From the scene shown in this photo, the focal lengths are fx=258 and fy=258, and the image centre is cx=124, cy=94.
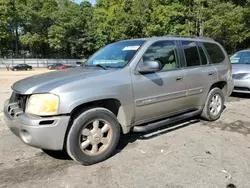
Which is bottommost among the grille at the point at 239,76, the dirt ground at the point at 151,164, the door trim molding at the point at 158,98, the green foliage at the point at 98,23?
the dirt ground at the point at 151,164

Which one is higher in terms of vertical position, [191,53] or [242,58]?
[191,53]

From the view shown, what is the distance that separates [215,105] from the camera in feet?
18.3

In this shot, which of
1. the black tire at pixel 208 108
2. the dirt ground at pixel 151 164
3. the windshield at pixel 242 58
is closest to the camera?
the dirt ground at pixel 151 164

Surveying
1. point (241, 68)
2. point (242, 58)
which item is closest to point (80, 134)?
point (241, 68)

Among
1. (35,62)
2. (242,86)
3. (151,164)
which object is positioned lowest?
(151,164)

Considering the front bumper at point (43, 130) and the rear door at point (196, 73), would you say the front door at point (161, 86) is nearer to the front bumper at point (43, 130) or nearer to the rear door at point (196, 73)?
the rear door at point (196, 73)

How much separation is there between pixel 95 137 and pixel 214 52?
133 inches

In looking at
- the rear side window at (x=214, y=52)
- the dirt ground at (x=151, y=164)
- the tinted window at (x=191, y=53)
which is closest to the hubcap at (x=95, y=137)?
the dirt ground at (x=151, y=164)

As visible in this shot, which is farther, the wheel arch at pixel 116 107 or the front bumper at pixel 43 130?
the wheel arch at pixel 116 107

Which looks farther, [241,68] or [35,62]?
[35,62]

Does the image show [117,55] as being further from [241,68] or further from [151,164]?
[241,68]

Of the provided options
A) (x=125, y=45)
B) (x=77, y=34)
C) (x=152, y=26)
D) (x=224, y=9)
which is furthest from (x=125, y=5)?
(x=125, y=45)

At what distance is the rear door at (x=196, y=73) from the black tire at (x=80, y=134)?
173 cm

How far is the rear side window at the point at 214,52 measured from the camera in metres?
5.34
